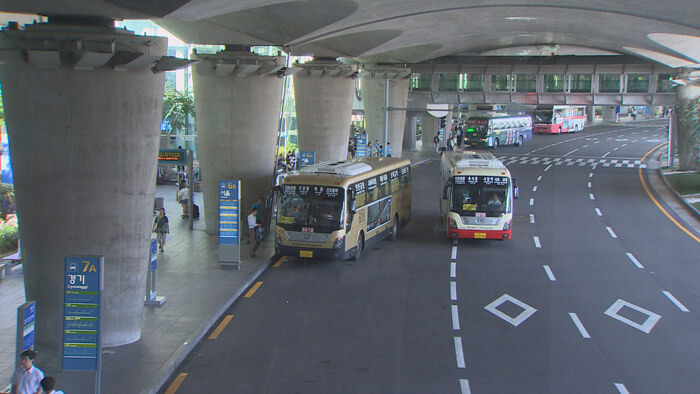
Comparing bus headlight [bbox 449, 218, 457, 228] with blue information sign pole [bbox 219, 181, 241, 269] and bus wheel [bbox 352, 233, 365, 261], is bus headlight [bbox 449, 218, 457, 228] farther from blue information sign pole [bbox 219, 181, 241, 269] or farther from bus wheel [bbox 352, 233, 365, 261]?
blue information sign pole [bbox 219, 181, 241, 269]

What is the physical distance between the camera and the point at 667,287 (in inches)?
717

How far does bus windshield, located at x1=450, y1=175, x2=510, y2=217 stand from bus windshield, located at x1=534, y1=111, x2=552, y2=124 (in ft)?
194

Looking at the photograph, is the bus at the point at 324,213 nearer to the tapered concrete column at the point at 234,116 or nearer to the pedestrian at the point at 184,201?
the tapered concrete column at the point at 234,116

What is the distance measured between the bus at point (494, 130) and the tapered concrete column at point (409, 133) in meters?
4.98

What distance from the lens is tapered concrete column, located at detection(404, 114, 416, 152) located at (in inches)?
2480

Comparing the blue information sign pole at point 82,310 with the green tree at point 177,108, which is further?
the green tree at point 177,108

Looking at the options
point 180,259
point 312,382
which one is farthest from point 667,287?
point 180,259

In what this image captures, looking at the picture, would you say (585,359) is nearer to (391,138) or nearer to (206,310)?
(206,310)

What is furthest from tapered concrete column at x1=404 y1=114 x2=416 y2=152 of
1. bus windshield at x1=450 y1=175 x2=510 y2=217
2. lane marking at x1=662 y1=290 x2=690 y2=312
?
lane marking at x1=662 y1=290 x2=690 y2=312

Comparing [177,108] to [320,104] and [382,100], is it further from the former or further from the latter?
[320,104]

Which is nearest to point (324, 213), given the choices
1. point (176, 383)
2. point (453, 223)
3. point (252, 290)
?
point (252, 290)

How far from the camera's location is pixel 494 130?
195 ft

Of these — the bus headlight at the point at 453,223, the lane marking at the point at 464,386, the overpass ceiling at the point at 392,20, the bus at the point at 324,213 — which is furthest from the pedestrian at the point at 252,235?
the lane marking at the point at 464,386

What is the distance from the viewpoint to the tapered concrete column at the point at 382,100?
4891 cm
